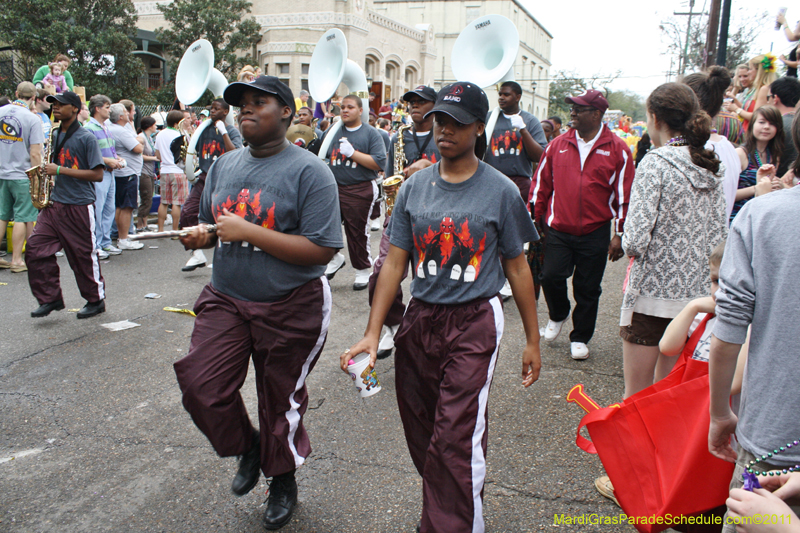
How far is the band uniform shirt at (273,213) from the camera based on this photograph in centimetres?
277

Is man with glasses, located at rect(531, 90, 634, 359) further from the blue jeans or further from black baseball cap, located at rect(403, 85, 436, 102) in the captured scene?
the blue jeans

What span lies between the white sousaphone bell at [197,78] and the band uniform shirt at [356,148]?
4.47 feet

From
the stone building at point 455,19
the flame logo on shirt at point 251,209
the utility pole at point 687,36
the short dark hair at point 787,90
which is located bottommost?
the flame logo on shirt at point 251,209

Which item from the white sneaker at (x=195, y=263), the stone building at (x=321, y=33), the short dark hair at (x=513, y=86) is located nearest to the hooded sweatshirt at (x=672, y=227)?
the short dark hair at (x=513, y=86)

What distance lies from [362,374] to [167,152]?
8.68 m

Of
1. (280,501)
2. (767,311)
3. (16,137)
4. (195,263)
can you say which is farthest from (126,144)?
(767,311)

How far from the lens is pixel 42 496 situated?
9.64 feet

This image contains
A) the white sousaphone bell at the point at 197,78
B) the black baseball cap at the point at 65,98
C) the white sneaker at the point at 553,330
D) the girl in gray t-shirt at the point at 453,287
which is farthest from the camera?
the white sousaphone bell at the point at 197,78

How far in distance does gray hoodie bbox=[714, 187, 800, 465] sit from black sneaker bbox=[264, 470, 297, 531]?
1.93 m

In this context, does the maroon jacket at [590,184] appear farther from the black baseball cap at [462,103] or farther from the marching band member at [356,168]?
the marching band member at [356,168]

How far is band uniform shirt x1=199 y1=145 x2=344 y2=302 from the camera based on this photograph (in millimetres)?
2766

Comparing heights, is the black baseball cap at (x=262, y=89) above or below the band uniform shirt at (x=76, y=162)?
above

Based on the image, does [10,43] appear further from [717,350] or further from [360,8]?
[717,350]

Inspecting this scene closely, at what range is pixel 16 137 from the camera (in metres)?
7.20
